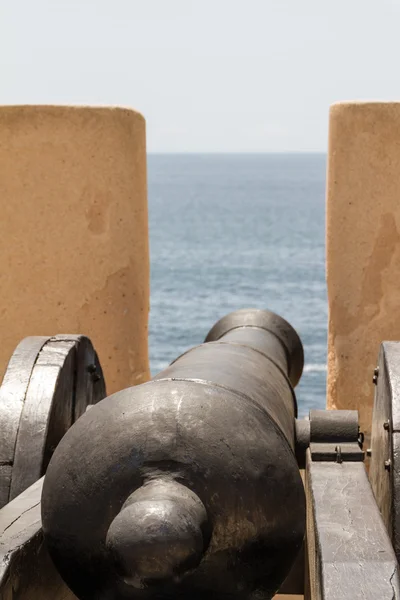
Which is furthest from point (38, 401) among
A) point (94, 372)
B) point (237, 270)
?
point (237, 270)

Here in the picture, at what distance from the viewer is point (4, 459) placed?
4145 mm

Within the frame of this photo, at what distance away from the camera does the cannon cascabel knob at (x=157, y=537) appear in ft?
8.86

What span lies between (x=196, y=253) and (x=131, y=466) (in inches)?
1794

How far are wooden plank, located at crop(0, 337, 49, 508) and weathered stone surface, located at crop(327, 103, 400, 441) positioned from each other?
5.93ft

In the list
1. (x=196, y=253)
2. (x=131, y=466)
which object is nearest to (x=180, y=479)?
(x=131, y=466)

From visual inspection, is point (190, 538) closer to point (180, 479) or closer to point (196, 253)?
point (180, 479)

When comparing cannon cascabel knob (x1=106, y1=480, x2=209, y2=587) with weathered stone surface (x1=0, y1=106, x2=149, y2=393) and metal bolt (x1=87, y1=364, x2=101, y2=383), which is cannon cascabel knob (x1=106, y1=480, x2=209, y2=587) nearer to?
metal bolt (x1=87, y1=364, x2=101, y2=383)

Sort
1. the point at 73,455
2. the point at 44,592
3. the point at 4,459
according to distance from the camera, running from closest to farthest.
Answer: the point at 73,455 → the point at 44,592 → the point at 4,459

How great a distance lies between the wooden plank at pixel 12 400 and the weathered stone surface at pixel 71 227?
1338 millimetres

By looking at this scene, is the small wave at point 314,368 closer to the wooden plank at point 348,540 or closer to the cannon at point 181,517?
the wooden plank at point 348,540

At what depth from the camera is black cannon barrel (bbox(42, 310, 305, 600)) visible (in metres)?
2.74

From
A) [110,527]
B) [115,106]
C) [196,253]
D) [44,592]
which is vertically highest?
[115,106]

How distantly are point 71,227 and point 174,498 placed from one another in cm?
336

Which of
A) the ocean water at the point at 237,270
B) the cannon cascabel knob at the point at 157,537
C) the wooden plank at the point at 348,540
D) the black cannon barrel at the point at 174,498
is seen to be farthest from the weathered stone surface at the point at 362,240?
the ocean water at the point at 237,270
